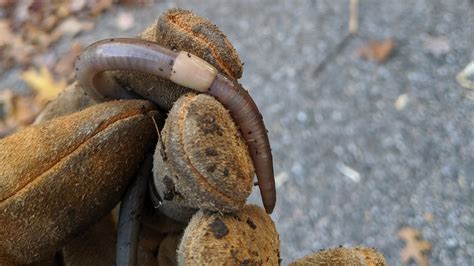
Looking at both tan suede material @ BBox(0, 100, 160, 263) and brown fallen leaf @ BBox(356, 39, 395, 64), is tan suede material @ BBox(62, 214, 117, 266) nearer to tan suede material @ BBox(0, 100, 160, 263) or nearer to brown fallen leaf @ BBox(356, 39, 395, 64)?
tan suede material @ BBox(0, 100, 160, 263)

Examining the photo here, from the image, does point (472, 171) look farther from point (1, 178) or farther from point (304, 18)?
point (1, 178)

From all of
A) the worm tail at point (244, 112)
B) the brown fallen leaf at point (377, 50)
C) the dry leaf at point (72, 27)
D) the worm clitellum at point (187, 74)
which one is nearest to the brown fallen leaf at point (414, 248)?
the brown fallen leaf at point (377, 50)

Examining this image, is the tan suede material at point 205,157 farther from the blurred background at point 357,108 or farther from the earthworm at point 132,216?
the blurred background at point 357,108

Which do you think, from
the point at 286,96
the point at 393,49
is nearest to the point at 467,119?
the point at 393,49

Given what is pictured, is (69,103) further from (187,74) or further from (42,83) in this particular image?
(42,83)

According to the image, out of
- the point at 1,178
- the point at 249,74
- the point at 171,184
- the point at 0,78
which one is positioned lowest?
the point at 0,78

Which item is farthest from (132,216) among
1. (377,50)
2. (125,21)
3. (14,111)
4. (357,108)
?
(125,21)
